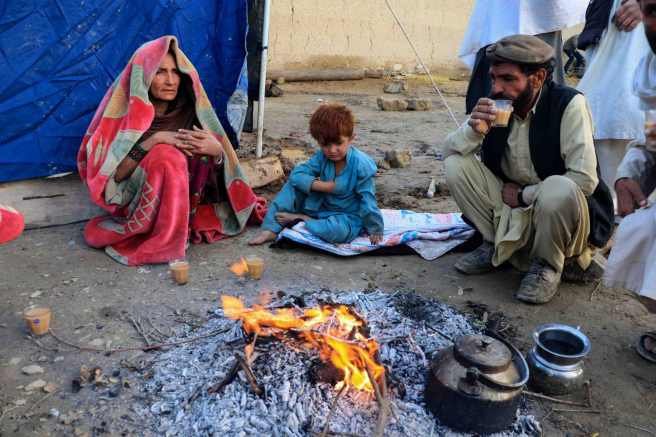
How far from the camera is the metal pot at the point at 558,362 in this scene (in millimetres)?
2555

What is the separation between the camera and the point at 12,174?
4.07m

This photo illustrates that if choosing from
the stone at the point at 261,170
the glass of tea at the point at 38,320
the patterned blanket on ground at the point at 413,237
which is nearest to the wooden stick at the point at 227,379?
the glass of tea at the point at 38,320

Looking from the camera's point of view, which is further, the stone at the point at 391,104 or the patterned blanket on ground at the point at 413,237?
the stone at the point at 391,104

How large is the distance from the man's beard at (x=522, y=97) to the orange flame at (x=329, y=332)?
5.73 ft

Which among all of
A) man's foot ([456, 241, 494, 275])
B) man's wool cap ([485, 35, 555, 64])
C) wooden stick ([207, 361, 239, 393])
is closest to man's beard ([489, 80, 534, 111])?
man's wool cap ([485, 35, 555, 64])

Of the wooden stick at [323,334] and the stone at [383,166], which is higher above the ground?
the wooden stick at [323,334]

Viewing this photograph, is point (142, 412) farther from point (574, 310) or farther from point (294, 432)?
point (574, 310)

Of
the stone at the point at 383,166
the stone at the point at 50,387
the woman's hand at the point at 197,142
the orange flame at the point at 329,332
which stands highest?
the woman's hand at the point at 197,142

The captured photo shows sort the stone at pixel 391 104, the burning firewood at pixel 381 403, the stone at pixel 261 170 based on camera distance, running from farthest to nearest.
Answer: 1. the stone at pixel 391 104
2. the stone at pixel 261 170
3. the burning firewood at pixel 381 403

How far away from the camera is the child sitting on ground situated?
404 cm

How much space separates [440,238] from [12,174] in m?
3.31

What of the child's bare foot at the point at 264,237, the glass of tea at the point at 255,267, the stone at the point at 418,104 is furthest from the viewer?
the stone at the point at 418,104

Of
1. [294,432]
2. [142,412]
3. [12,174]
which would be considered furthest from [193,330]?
[12,174]

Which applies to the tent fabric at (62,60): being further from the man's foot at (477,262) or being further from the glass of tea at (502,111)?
the man's foot at (477,262)
